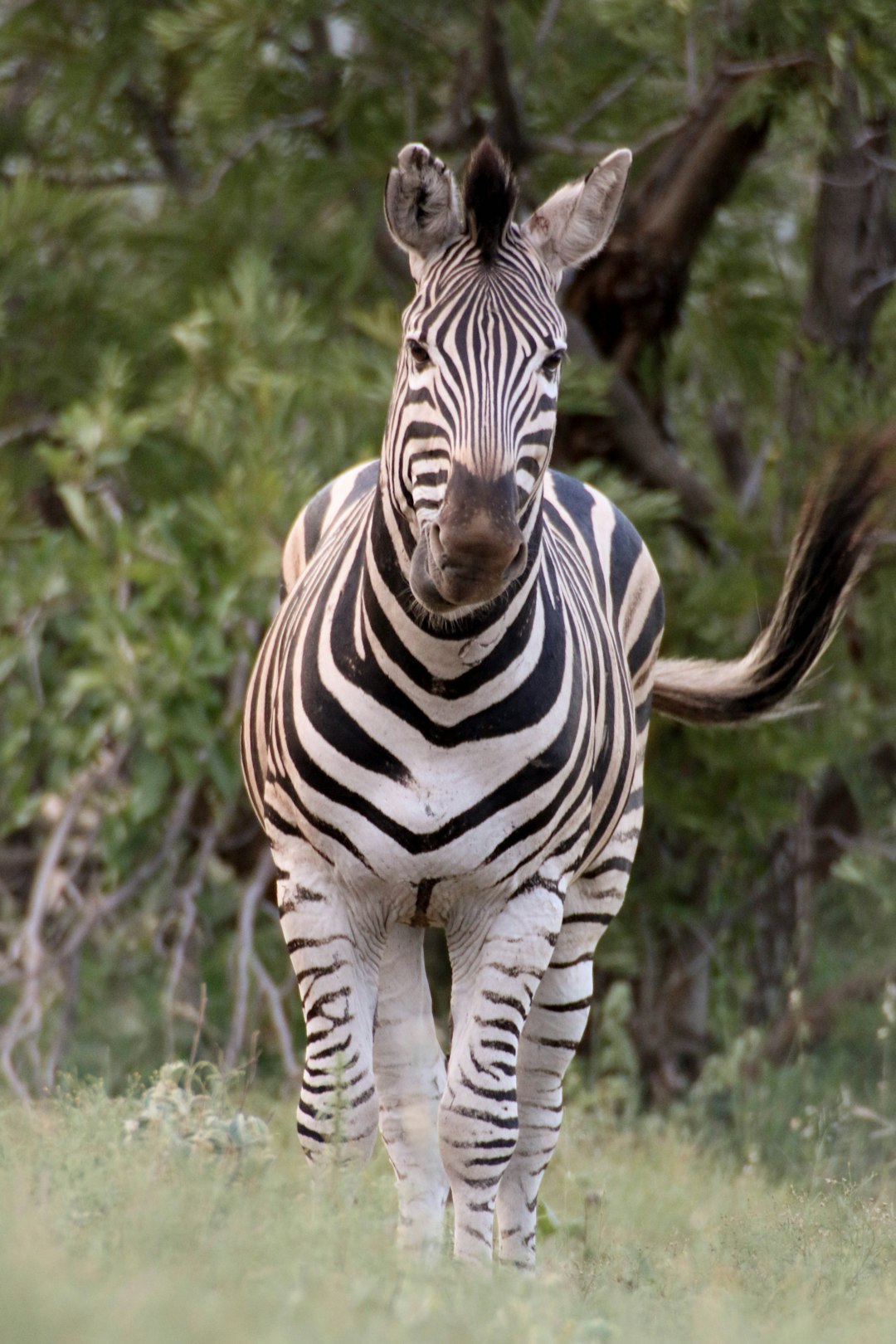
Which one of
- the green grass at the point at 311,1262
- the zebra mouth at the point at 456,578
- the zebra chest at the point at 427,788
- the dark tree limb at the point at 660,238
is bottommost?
the green grass at the point at 311,1262

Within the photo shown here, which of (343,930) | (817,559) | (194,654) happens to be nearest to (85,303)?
(194,654)

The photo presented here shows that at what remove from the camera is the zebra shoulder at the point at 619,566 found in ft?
14.7

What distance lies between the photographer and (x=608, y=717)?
3943mm

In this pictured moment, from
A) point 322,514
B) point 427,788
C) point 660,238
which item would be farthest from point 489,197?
point 660,238

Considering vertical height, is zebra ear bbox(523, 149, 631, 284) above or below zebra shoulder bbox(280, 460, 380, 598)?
above

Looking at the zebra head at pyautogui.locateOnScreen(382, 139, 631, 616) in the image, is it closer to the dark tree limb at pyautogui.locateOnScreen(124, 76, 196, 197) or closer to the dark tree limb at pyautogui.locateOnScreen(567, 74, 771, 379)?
the dark tree limb at pyautogui.locateOnScreen(567, 74, 771, 379)

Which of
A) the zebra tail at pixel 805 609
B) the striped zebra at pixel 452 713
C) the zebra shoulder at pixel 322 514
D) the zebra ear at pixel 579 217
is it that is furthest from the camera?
the zebra shoulder at pixel 322 514

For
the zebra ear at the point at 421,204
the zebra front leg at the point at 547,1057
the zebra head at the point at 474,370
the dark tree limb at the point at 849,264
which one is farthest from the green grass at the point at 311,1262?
the dark tree limb at the point at 849,264

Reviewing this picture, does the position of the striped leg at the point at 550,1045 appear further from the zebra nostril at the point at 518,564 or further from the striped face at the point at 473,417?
the zebra nostril at the point at 518,564

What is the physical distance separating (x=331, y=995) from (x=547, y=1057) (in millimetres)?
869

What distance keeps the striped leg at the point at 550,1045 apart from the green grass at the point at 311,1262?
0.45 feet

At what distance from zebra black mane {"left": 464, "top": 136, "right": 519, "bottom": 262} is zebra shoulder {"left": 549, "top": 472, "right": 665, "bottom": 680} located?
123 centimetres

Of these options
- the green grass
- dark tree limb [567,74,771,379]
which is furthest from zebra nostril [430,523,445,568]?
dark tree limb [567,74,771,379]

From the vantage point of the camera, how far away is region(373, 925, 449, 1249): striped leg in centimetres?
385
